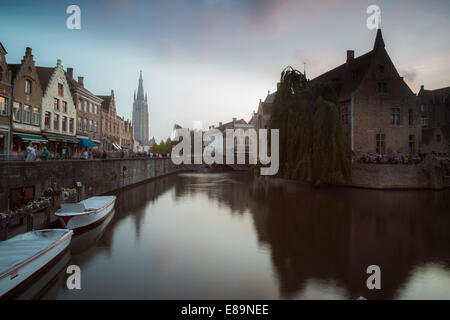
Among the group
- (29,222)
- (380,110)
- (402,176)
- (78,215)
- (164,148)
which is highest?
(380,110)

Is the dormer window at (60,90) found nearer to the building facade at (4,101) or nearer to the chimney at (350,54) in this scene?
the building facade at (4,101)

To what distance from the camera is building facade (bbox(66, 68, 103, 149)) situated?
30.3 m

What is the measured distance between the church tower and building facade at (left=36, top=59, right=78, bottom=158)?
348 feet

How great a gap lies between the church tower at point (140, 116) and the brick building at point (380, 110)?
11596cm

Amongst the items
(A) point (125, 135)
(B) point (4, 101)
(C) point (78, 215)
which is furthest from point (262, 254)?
(A) point (125, 135)

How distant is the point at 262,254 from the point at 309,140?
13.8 meters

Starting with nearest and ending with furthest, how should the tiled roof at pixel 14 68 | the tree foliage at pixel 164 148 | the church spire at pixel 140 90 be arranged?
the tiled roof at pixel 14 68
the tree foliage at pixel 164 148
the church spire at pixel 140 90

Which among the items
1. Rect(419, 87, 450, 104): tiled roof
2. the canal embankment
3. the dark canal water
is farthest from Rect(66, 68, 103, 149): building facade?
Rect(419, 87, 450, 104): tiled roof

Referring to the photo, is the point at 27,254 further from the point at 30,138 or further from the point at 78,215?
the point at 30,138

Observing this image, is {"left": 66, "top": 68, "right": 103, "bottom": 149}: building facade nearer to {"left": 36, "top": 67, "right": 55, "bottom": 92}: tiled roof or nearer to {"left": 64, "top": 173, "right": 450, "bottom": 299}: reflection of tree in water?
{"left": 36, "top": 67, "right": 55, "bottom": 92}: tiled roof

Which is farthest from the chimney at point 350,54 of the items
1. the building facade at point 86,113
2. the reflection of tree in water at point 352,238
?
the building facade at point 86,113

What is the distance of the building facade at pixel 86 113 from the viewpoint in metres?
30.3

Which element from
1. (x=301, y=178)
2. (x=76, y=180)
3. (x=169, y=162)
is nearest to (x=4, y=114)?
(x=76, y=180)

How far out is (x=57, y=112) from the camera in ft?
85.7
